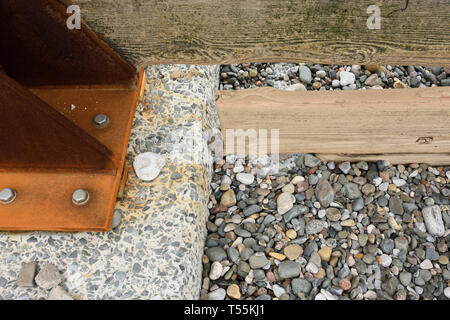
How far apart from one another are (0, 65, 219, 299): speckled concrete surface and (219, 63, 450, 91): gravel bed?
76 centimetres

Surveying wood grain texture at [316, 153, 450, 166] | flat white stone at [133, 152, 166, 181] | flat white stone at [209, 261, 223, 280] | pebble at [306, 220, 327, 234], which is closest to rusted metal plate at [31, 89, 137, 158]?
flat white stone at [133, 152, 166, 181]

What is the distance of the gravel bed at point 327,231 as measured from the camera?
6.17ft

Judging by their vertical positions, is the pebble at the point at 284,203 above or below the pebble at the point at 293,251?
above

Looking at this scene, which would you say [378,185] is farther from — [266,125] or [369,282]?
[266,125]

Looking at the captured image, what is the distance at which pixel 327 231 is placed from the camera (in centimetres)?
204

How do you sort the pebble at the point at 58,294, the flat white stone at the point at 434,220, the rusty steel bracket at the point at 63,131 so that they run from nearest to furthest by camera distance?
the rusty steel bracket at the point at 63,131 → the pebble at the point at 58,294 → the flat white stone at the point at 434,220

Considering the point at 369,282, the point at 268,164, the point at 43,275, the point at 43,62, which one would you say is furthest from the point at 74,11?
the point at 369,282

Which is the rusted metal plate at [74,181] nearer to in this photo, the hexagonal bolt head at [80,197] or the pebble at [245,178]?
the hexagonal bolt head at [80,197]

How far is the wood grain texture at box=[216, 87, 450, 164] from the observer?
1911mm

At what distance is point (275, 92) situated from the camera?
196 centimetres

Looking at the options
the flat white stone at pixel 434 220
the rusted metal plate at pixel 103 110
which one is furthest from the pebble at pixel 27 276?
the flat white stone at pixel 434 220

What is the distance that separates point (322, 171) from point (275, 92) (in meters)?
0.55

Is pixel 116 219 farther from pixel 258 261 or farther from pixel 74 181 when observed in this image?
pixel 258 261

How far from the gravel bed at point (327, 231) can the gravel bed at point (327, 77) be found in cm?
61
